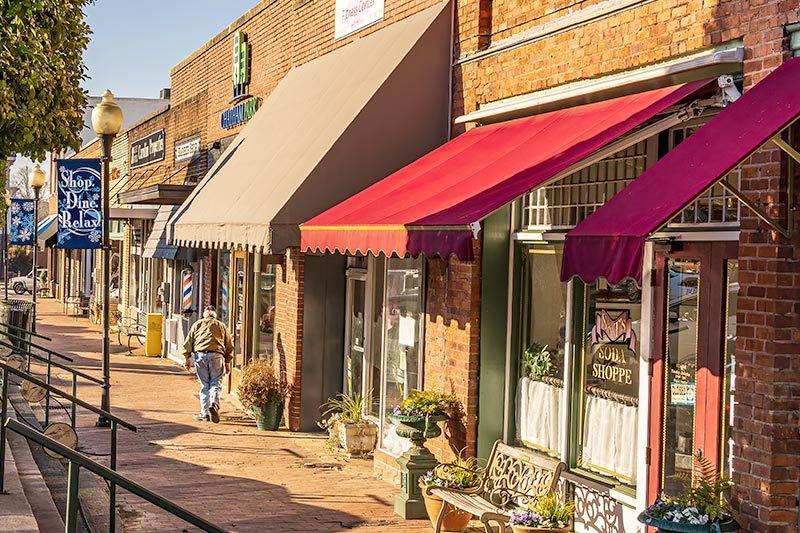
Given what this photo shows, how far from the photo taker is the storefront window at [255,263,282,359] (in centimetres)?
1852

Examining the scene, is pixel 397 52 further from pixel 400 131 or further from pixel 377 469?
pixel 377 469

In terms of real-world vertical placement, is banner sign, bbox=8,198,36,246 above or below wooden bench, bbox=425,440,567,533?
above

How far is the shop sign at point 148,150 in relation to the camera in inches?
1165

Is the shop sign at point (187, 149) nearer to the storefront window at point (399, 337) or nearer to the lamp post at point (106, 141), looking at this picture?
Result: the lamp post at point (106, 141)

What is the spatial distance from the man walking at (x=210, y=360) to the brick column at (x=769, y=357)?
1117 cm

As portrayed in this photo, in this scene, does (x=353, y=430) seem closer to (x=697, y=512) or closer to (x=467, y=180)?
(x=467, y=180)

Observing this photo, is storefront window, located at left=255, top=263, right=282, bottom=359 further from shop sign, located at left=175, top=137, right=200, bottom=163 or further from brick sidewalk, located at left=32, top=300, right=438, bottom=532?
shop sign, located at left=175, top=137, right=200, bottom=163

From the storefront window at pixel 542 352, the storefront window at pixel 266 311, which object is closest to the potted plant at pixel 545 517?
the storefront window at pixel 542 352

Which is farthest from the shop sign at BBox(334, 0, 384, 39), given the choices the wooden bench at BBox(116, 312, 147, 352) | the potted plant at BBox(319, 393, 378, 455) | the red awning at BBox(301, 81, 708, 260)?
the wooden bench at BBox(116, 312, 147, 352)

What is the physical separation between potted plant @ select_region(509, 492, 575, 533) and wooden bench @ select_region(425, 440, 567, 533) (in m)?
0.15

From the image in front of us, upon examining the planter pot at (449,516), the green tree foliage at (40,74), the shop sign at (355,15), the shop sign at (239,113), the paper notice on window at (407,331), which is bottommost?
the planter pot at (449,516)

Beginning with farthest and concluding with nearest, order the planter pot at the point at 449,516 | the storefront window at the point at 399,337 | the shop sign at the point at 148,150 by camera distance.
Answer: the shop sign at the point at 148,150
the storefront window at the point at 399,337
the planter pot at the point at 449,516

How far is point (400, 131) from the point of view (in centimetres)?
1277

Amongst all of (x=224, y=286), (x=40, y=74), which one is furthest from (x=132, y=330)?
(x=40, y=74)
